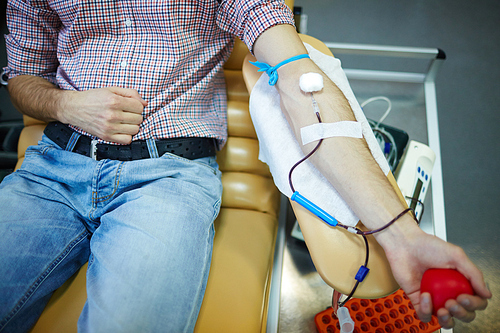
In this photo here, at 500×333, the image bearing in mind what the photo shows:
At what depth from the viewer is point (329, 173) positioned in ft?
2.04

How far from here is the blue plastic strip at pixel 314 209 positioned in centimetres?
59

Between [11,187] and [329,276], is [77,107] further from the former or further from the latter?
[329,276]

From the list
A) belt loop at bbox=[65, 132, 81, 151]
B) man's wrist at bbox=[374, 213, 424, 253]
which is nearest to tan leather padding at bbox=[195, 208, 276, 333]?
man's wrist at bbox=[374, 213, 424, 253]

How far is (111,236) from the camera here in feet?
2.23

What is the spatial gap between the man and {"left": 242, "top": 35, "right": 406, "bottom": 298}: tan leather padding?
41 mm

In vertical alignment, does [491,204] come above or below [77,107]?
below

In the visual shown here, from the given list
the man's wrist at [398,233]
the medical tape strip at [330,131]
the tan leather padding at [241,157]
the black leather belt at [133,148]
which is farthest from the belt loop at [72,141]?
the man's wrist at [398,233]

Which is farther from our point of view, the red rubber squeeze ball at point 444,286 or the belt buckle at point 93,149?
the belt buckle at point 93,149

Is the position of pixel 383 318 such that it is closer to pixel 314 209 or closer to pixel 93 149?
pixel 314 209

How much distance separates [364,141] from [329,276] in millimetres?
309

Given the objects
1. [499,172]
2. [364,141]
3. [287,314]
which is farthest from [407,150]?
[287,314]

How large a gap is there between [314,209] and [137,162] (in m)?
0.49

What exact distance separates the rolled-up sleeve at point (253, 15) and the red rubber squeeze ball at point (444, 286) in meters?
0.67

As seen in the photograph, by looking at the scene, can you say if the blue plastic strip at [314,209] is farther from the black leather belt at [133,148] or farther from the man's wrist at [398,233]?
the black leather belt at [133,148]
